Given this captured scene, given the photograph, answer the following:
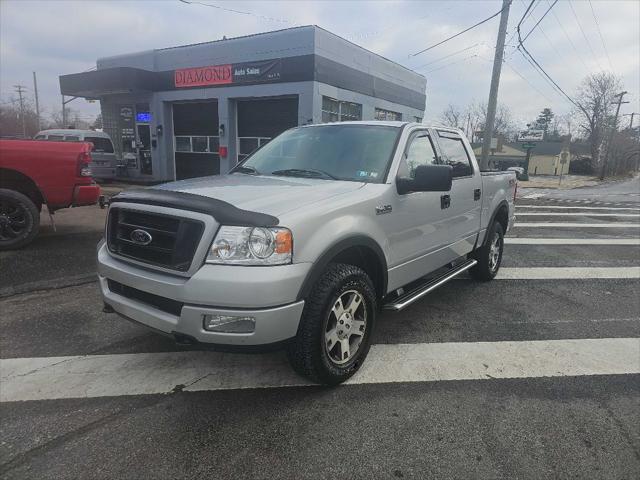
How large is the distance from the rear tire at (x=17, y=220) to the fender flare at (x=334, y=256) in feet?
18.3

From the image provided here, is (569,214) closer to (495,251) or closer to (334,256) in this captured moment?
(495,251)

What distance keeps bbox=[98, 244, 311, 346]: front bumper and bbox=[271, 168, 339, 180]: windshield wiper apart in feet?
4.01

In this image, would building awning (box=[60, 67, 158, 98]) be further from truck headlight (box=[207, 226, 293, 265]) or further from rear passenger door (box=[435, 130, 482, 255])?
truck headlight (box=[207, 226, 293, 265])

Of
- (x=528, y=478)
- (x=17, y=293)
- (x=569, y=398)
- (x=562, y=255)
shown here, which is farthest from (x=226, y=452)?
(x=562, y=255)

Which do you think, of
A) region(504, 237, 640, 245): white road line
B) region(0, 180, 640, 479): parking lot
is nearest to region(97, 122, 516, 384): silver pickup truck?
region(0, 180, 640, 479): parking lot

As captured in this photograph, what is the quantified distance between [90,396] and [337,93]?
1629 centimetres

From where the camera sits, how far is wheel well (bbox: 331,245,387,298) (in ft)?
10.3

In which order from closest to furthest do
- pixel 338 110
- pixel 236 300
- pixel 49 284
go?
pixel 236 300 → pixel 49 284 → pixel 338 110

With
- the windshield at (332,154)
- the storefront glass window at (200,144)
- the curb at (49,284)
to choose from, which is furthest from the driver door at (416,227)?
the storefront glass window at (200,144)

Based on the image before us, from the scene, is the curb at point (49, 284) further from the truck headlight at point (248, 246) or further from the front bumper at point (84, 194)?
the truck headlight at point (248, 246)

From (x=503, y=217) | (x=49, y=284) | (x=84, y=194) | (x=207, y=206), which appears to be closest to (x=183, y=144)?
(x=84, y=194)

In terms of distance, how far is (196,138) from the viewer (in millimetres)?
20172

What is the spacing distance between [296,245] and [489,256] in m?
3.92

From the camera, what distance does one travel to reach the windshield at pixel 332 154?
3.63 meters
